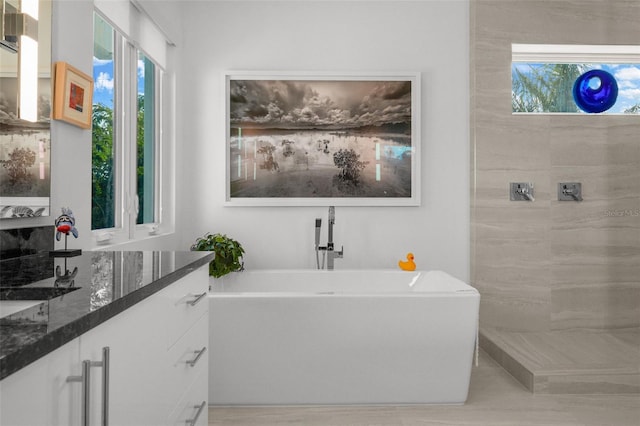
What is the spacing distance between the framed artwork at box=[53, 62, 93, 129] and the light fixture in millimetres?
149

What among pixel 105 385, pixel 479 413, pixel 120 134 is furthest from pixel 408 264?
pixel 105 385

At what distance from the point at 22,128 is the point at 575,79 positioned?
3823 millimetres

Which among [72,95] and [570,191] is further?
[570,191]

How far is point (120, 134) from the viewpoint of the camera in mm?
2988

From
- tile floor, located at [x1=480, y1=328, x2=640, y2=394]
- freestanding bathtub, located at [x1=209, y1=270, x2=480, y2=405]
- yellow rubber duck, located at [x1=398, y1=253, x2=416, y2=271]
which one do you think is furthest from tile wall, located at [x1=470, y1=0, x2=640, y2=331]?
freestanding bathtub, located at [x1=209, y1=270, x2=480, y2=405]

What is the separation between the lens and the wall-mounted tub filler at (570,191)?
3.92 m

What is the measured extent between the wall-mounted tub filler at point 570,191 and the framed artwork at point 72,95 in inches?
125

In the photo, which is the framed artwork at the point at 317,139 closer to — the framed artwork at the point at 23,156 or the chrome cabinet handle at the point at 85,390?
the framed artwork at the point at 23,156

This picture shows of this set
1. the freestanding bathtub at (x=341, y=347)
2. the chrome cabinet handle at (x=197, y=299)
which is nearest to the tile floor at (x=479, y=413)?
the freestanding bathtub at (x=341, y=347)

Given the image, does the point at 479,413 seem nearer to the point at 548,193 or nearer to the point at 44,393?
the point at 548,193

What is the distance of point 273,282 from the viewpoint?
12.1 ft

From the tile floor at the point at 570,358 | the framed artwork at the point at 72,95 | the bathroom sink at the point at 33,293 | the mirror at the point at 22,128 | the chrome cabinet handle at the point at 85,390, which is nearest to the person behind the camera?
the chrome cabinet handle at the point at 85,390

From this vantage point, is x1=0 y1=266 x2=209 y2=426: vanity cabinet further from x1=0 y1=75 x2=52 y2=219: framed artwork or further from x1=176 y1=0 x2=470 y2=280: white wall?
x1=176 y1=0 x2=470 y2=280: white wall

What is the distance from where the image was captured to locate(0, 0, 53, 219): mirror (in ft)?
5.44
